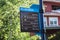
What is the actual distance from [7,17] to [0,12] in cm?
63

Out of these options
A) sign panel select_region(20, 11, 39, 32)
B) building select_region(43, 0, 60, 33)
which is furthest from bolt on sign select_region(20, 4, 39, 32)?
building select_region(43, 0, 60, 33)

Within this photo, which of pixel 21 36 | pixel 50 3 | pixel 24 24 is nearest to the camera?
pixel 24 24

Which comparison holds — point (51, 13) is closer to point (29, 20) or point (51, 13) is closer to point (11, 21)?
point (11, 21)

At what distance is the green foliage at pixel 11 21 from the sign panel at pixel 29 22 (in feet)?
21.3

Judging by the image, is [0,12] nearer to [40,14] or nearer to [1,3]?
[1,3]

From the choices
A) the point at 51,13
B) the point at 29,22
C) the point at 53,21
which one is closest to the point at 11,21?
the point at 29,22

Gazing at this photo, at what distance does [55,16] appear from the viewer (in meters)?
35.7

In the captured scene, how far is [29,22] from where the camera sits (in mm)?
7094

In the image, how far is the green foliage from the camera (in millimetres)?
13742

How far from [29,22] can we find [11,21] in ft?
22.6

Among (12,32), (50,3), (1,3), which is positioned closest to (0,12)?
(1,3)

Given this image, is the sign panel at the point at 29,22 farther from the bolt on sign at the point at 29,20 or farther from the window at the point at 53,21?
the window at the point at 53,21

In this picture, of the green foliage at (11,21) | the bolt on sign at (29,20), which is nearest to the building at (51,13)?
the green foliage at (11,21)

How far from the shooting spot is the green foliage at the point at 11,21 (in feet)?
45.1
